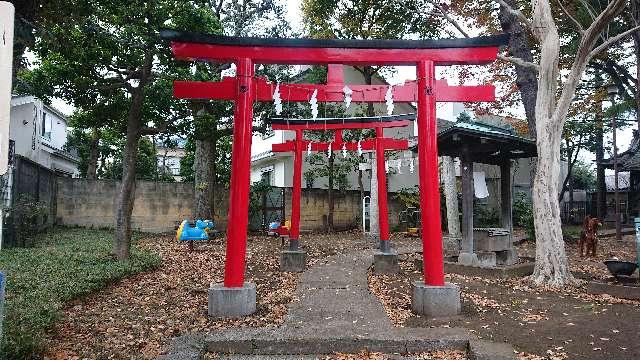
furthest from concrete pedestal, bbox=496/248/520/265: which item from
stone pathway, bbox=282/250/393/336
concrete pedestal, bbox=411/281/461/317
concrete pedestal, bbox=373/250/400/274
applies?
concrete pedestal, bbox=411/281/461/317

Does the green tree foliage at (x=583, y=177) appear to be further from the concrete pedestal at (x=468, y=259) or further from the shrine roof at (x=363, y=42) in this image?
the shrine roof at (x=363, y=42)

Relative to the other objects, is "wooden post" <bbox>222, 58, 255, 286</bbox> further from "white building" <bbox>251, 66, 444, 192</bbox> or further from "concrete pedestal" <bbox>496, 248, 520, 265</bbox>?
"white building" <bbox>251, 66, 444, 192</bbox>

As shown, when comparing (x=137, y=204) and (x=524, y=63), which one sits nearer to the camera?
(x=524, y=63)

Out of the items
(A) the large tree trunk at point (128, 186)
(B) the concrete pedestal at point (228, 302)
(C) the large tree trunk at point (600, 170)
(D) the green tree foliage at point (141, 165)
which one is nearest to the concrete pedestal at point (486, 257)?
(B) the concrete pedestal at point (228, 302)

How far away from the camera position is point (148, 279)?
31.4 feet

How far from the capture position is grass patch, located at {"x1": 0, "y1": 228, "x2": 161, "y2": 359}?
4355 mm

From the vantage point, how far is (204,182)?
17875mm

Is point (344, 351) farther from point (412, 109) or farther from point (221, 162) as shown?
point (412, 109)

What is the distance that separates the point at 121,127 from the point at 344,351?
9.89 m

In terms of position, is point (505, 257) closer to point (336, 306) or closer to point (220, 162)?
point (336, 306)

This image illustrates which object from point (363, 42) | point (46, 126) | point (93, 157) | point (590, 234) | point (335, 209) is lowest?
point (590, 234)

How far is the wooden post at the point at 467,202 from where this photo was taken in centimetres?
1111

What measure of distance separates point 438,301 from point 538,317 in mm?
1562

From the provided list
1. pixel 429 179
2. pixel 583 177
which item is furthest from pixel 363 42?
pixel 583 177
